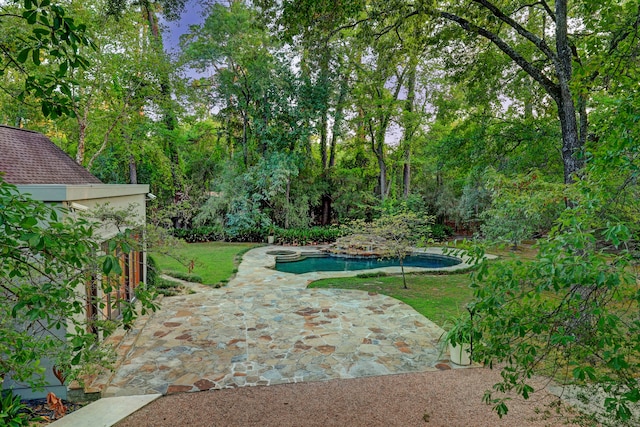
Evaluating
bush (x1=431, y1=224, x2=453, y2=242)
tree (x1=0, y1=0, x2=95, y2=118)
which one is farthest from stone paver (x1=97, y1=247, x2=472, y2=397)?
bush (x1=431, y1=224, x2=453, y2=242)

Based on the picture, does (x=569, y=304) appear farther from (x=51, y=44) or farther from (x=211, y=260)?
(x=211, y=260)

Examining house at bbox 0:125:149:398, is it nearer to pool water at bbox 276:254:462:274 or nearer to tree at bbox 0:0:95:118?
tree at bbox 0:0:95:118

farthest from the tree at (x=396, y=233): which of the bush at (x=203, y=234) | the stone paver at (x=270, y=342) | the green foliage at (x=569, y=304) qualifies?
the bush at (x=203, y=234)

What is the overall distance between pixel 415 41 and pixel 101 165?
17809mm

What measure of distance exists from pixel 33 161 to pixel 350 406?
760 cm

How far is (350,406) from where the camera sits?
4.12 meters

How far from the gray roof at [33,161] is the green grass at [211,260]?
292cm

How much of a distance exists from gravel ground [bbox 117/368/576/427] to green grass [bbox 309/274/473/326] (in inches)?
109

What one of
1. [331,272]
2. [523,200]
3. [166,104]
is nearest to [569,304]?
[523,200]

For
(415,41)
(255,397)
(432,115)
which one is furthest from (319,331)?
(432,115)

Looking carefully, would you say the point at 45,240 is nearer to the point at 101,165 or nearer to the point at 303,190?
the point at 303,190

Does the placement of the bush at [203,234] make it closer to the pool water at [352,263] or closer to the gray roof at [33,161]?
the pool water at [352,263]

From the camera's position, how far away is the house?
416cm

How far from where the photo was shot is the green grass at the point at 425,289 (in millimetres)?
7843
